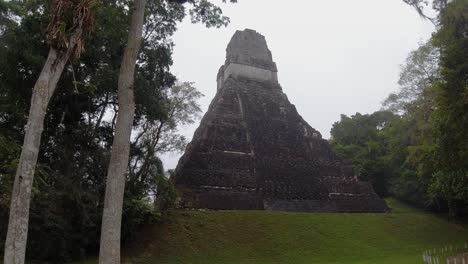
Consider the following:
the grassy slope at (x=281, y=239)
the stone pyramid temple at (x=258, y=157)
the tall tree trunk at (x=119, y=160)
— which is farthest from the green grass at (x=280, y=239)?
the tall tree trunk at (x=119, y=160)

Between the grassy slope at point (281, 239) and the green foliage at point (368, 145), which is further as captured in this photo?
the green foliage at point (368, 145)

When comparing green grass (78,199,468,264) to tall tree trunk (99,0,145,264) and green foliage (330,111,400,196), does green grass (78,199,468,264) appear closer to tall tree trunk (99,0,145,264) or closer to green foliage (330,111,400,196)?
tall tree trunk (99,0,145,264)

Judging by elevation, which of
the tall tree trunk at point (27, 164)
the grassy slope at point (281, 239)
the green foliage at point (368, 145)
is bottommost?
the grassy slope at point (281, 239)

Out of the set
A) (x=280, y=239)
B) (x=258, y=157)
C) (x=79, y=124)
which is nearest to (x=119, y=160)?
(x=79, y=124)

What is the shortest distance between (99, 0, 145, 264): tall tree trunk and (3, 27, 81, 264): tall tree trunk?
0.89 metres

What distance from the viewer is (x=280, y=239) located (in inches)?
572

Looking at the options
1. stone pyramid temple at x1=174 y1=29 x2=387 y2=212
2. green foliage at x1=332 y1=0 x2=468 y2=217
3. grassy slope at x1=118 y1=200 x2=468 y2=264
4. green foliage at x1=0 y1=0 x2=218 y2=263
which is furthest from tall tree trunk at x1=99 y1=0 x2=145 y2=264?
stone pyramid temple at x1=174 y1=29 x2=387 y2=212

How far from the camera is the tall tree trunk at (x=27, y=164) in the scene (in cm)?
508

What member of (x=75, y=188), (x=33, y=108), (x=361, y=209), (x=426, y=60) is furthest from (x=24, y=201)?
(x=426, y=60)

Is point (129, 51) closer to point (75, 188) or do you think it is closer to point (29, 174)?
point (29, 174)

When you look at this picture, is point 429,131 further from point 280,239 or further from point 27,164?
point 27,164

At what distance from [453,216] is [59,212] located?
19.1m

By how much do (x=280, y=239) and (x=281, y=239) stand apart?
0.04 m

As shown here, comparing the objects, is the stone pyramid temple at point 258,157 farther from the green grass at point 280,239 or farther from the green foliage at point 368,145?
the green foliage at point 368,145
